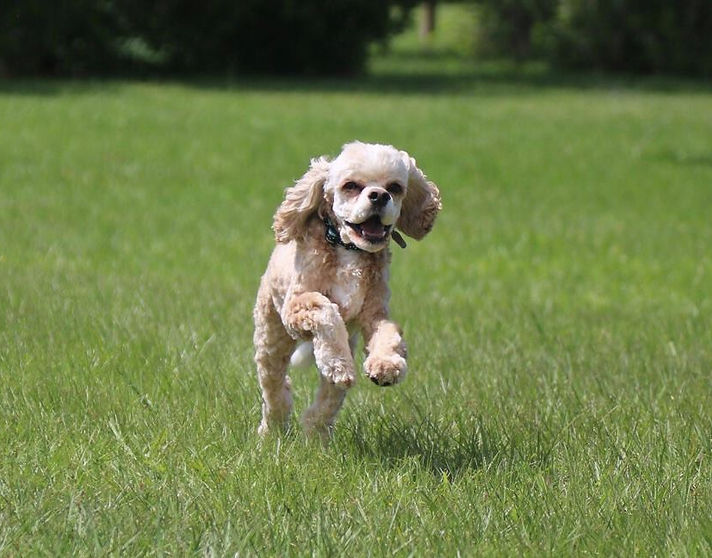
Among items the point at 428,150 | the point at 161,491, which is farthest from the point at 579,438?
the point at 428,150

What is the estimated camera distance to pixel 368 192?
15.6 feet

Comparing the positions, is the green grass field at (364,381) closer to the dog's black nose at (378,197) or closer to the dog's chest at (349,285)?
the dog's chest at (349,285)

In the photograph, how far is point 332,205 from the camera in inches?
200

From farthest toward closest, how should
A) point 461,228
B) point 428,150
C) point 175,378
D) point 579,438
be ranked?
1. point 428,150
2. point 461,228
3. point 175,378
4. point 579,438

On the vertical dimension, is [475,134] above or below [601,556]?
below

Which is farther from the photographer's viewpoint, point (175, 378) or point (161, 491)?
point (175, 378)

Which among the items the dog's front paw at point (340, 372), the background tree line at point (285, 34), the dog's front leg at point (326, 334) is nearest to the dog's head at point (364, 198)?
the dog's front leg at point (326, 334)

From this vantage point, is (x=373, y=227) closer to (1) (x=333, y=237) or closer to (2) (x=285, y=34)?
Answer: (1) (x=333, y=237)

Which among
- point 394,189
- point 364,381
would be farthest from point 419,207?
point 364,381

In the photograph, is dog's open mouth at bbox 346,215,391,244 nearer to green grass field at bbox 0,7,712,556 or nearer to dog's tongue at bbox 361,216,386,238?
dog's tongue at bbox 361,216,386,238

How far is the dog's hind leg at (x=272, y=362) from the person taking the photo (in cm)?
531

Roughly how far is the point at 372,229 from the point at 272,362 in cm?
77

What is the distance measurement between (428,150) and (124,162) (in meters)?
4.62

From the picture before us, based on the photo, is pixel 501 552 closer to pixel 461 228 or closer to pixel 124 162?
pixel 461 228
